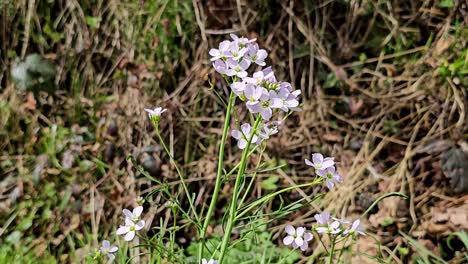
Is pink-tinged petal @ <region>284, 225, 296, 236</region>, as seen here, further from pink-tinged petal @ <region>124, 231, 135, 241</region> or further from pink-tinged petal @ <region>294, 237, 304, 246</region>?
pink-tinged petal @ <region>124, 231, 135, 241</region>

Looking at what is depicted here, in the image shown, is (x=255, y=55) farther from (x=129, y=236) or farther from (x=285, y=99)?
(x=129, y=236)

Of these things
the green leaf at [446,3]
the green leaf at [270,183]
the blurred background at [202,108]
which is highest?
the green leaf at [446,3]

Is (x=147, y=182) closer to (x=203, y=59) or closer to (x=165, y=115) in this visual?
(x=165, y=115)

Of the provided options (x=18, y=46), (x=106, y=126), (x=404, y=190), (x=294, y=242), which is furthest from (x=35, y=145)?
(x=294, y=242)

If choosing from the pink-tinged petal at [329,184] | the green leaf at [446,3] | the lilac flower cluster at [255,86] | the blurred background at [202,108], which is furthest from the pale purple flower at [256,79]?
the green leaf at [446,3]

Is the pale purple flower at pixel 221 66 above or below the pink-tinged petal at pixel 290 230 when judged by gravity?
above

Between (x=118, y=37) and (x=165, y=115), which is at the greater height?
(x=118, y=37)

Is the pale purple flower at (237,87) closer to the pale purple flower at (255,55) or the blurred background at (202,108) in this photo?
the pale purple flower at (255,55)
